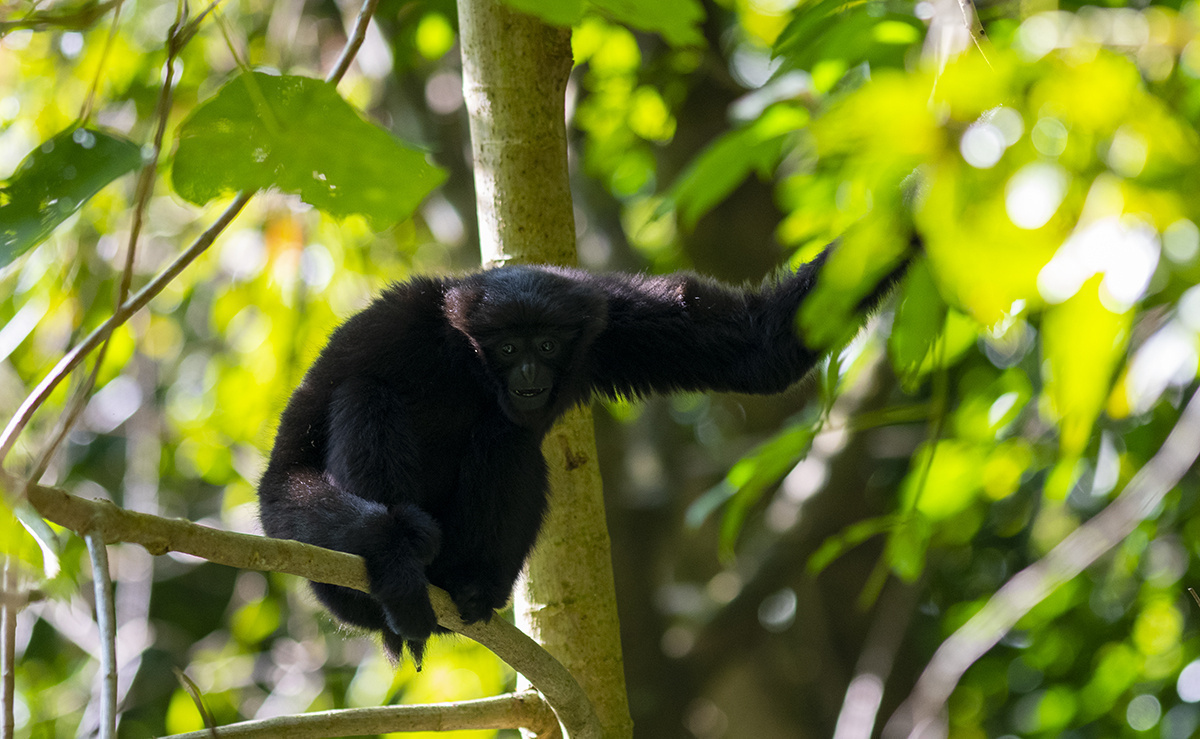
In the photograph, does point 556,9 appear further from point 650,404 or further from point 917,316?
point 650,404

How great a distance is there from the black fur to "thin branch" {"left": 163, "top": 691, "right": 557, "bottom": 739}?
195 millimetres

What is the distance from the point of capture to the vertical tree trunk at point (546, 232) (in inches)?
119

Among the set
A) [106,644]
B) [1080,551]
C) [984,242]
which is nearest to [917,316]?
[984,242]

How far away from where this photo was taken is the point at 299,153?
115 cm

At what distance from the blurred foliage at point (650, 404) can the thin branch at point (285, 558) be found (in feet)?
0.28

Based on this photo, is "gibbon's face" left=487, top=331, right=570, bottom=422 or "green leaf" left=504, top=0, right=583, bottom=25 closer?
"green leaf" left=504, top=0, right=583, bottom=25

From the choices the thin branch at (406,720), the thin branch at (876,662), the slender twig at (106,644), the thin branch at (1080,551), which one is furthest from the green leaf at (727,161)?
the thin branch at (876,662)

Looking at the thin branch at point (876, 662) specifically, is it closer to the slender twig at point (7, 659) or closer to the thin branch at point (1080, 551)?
the thin branch at point (1080, 551)

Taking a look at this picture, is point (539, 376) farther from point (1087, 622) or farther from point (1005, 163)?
point (1087, 622)

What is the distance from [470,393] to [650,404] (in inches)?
126

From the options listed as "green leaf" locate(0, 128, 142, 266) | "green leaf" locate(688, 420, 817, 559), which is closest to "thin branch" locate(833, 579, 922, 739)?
"green leaf" locate(688, 420, 817, 559)

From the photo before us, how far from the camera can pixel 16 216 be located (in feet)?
4.01

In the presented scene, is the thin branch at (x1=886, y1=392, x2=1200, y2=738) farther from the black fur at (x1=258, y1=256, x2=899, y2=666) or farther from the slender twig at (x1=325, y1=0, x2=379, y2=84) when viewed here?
the slender twig at (x1=325, y1=0, x2=379, y2=84)

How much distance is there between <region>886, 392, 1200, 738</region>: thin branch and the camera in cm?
224
